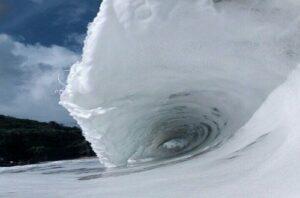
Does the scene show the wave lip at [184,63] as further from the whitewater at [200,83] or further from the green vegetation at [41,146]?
the green vegetation at [41,146]

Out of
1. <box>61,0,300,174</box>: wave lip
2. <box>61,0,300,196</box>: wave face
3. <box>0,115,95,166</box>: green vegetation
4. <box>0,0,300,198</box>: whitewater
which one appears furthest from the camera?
<box>0,115,95,166</box>: green vegetation

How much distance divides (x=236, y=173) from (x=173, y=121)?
4674mm

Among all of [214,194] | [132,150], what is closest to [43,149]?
[132,150]

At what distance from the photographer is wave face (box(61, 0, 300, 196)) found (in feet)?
15.8

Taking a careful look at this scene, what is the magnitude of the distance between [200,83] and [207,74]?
33cm

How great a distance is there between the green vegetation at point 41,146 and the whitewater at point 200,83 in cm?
2435

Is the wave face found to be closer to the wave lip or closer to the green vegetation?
the wave lip

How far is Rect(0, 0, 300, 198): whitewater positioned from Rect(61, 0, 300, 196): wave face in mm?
12

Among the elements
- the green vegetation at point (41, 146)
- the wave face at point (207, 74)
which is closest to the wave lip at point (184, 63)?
the wave face at point (207, 74)

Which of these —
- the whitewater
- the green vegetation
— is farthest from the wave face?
the green vegetation

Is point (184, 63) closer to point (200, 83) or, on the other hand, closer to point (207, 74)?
point (207, 74)

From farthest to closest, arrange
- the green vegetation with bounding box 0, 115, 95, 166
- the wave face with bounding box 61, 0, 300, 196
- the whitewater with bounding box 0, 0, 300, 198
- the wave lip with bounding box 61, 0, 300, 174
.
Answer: the green vegetation with bounding box 0, 115, 95, 166
the wave lip with bounding box 61, 0, 300, 174
the wave face with bounding box 61, 0, 300, 196
the whitewater with bounding box 0, 0, 300, 198

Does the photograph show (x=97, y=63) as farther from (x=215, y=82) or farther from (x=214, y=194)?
(x=214, y=194)

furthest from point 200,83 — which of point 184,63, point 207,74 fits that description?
point 184,63
